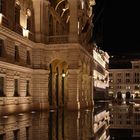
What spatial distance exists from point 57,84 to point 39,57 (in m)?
7.91

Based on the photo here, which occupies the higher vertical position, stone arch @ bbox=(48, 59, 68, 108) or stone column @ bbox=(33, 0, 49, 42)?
stone column @ bbox=(33, 0, 49, 42)

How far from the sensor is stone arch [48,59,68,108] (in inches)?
2060

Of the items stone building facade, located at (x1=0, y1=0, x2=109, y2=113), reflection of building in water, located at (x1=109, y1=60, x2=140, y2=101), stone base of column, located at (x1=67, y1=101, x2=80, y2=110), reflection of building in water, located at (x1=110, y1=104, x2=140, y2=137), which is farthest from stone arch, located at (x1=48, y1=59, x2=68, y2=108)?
reflection of building in water, located at (x1=109, y1=60, x2=140, y2=101)

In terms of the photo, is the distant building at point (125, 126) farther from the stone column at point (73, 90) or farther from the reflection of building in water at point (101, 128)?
the stone column at point (73, 90)

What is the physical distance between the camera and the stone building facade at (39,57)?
38.1 metres

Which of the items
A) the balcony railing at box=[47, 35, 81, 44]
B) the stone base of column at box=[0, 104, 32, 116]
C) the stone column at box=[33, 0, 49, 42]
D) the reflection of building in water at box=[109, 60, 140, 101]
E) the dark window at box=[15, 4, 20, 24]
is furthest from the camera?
the reflection of building in water at box=[109, 60, 140, 101]

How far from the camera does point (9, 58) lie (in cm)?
3844

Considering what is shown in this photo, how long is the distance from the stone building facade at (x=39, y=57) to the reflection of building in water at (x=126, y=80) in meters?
128

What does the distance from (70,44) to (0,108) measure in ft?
50.8

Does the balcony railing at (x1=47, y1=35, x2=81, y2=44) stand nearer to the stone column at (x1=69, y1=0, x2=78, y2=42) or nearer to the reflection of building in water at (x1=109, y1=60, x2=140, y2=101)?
the stone column at (x1=69, y1=0, x2=78, y2=42)

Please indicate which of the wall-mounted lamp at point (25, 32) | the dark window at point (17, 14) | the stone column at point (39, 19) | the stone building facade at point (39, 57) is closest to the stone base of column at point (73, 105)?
the stone building facade at point (39, 57)

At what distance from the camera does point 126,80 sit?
186 metres

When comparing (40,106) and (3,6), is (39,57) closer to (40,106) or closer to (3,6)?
(40,106)

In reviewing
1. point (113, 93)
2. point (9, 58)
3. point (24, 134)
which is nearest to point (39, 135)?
point (24, 134)
